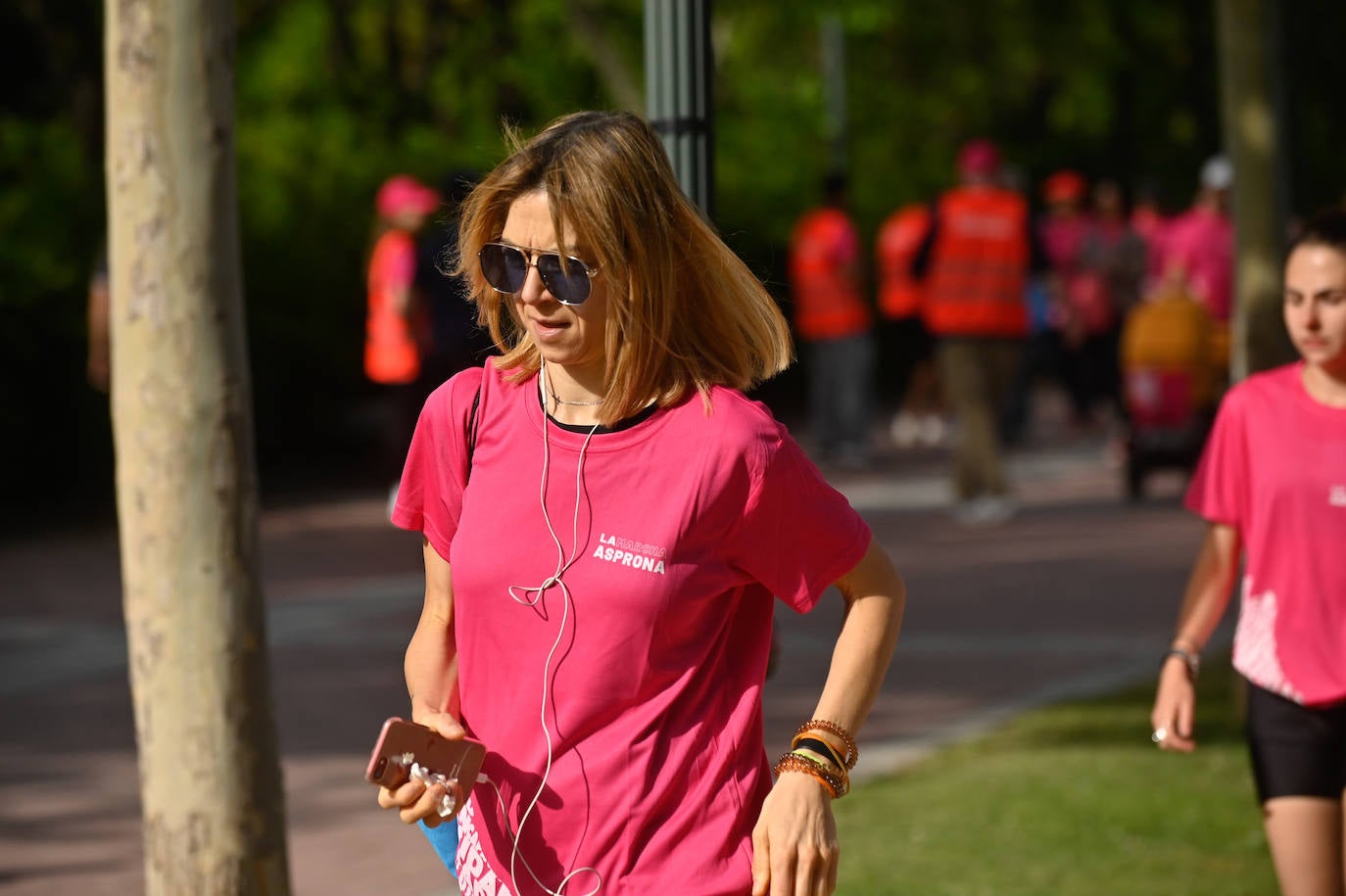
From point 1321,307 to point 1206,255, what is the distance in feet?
39.8

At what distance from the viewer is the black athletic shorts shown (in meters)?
3.94

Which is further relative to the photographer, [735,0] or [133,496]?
[735,0]

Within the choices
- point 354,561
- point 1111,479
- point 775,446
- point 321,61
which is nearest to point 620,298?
point 775,446

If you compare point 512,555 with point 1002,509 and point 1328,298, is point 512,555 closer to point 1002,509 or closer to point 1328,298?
point 1328,298

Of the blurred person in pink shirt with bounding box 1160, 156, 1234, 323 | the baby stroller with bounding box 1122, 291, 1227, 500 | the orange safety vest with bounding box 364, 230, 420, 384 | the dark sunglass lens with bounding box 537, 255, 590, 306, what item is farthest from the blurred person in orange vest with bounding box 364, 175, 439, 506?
the dark sunglass lens with bounding box 537, 255, 590, 306

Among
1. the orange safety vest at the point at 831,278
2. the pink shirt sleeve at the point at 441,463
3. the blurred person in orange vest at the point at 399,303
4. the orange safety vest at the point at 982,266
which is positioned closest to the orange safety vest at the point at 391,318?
the blurred person in orange vest at the point at 399,303

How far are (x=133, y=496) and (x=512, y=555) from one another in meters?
1.33

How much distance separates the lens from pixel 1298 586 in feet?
13.0

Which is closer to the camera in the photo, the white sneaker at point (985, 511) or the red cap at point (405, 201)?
the red cap at point (405, 201)

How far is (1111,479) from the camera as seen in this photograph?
645 inches

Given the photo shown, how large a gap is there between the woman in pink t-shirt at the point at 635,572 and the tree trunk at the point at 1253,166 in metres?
4.93

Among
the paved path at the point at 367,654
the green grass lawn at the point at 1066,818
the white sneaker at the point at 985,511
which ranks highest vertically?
the green grass lawn at the point at 1066,818

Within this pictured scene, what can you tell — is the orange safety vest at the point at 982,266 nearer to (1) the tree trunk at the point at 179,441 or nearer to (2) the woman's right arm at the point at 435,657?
(1) the tree trunk at the point at 179,441

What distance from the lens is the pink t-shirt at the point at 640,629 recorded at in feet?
9.08
